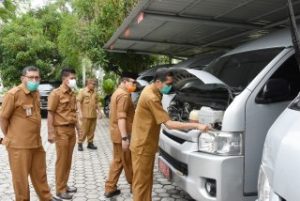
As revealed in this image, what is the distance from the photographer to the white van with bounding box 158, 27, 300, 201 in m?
3.72

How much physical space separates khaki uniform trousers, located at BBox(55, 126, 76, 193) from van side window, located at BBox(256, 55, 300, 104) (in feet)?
8.95

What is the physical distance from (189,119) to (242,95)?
83 centimetres

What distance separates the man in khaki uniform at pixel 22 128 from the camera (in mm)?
4566

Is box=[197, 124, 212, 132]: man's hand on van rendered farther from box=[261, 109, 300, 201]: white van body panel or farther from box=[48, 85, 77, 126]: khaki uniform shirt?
box=[48, 85, 77, 126]: khaki uniform shirt

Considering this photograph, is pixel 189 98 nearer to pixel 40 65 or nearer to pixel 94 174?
pixel 94 174

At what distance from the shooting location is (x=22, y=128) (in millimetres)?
4633

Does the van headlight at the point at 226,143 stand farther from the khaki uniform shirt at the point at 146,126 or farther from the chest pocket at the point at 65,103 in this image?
the chest pocket at the point at 65,103

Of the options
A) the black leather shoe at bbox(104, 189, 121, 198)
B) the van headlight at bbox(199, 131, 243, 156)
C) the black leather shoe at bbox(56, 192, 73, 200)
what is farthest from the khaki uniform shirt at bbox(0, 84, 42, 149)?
the van headlight at bbox(199, 131, 243, 156)

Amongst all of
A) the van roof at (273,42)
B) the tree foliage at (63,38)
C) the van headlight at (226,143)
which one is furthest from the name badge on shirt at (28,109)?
the tree foliage at (63,38)

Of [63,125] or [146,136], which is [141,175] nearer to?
[146,136]

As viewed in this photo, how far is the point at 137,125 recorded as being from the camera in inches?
177

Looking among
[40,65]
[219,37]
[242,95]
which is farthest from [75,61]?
[242,95]

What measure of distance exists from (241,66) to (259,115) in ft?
3.89

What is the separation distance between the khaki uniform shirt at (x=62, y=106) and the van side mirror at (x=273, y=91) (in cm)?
270
